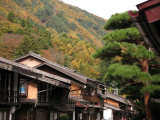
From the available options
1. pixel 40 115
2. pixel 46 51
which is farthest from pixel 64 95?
pixel 46 51

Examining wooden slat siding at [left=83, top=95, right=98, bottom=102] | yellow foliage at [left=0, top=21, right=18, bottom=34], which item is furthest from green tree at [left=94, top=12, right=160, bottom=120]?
yellow foliage at [left=0, top=21, right=18, bottom=34]

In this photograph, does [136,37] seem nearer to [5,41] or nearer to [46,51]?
[5,41]

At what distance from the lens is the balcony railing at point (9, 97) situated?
14828 millimetres

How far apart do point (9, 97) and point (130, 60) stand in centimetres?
819

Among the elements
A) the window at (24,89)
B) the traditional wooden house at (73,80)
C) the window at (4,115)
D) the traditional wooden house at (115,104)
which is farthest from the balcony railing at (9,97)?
the traditional wooden house at (115,104)

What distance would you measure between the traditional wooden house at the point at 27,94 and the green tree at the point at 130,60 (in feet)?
13.7

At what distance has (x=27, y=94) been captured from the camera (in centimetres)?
2302

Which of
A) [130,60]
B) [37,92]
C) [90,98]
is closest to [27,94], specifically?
[37,92]

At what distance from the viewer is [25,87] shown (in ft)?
75.7

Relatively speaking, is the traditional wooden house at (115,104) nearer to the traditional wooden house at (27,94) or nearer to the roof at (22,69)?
the traditional wooden house at (27,94)

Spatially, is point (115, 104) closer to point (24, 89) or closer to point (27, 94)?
point (27, 94)

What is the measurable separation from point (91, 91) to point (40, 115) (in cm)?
1622

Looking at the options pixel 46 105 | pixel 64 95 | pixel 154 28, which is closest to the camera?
pixel 154 28

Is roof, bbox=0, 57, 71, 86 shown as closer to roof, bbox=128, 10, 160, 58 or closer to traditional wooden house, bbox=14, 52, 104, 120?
roof, bbox=128, 10, 160, 58
